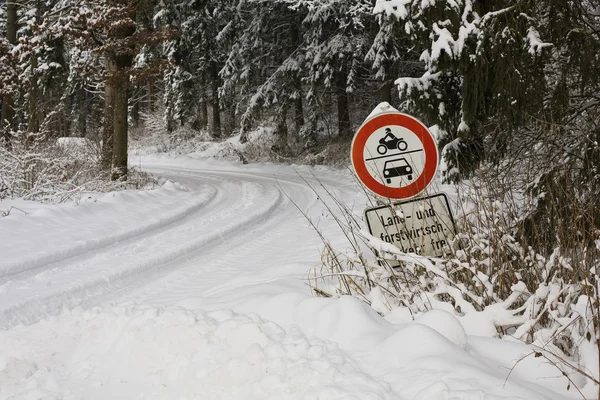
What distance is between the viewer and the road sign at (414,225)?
3.51 m

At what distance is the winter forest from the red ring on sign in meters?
0.37

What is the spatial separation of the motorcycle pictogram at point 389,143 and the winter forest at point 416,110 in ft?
1.95

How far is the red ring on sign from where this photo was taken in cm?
342

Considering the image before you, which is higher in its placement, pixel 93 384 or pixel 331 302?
pixel 331 302

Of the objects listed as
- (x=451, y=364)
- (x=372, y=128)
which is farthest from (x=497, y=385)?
(x=372, y=128)

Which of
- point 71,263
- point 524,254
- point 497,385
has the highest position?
point 524,254

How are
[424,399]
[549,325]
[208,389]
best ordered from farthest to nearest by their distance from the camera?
[549,325], [208,389], [424,399]

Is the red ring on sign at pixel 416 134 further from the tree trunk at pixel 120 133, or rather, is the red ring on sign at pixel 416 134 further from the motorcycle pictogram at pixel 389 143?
the tree trunk at pixel 120 133

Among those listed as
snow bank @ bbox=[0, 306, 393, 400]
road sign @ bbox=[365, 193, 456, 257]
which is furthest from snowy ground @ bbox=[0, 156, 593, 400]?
road sign @ bbox=[365, 193, 456, 257]

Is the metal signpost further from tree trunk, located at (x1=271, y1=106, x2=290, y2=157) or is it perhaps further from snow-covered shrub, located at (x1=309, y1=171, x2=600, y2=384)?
tree trunk, located at (x1=271, y1=106, x2=290, y2=157)

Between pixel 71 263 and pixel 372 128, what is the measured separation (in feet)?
15.0

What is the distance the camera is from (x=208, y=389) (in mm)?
2574

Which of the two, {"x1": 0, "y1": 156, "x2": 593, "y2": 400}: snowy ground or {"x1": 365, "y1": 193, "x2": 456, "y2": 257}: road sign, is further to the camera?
{"x1": 365, "y1": 193, "x2": 456, "y2": 257}: road sign

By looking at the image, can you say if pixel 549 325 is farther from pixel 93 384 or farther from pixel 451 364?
pixel 93 384
